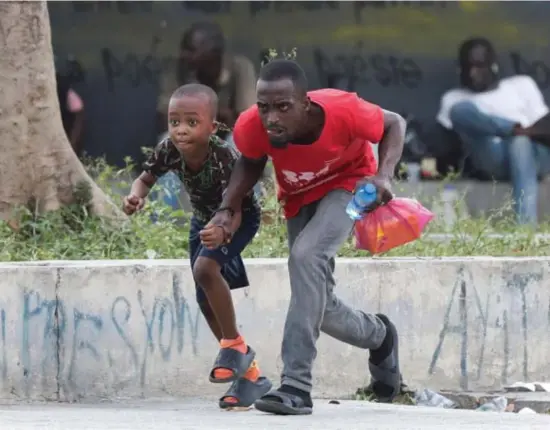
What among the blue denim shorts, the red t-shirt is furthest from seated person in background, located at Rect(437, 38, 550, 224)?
the red t-shirt

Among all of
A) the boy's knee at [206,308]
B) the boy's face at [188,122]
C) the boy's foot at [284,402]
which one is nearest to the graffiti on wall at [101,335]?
the boy's knee at [206,308]

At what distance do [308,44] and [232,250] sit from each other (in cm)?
751

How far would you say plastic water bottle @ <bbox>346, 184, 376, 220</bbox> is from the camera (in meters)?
5.79

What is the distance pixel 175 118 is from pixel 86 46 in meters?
7.44

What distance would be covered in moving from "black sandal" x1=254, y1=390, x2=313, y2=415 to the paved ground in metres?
0.04

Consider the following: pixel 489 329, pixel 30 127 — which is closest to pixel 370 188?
pixel 489 329

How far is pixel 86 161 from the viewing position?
11320 mm

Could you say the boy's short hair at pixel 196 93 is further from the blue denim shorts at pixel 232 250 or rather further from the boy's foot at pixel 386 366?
the boy's foot at pixel 386 366

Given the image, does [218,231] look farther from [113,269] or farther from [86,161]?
[86,161]

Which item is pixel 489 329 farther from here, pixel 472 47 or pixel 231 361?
pixel 472 47

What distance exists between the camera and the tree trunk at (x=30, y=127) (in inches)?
→ 334

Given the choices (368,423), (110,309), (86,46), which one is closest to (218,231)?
(368,423)

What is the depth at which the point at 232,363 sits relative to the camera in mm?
6270

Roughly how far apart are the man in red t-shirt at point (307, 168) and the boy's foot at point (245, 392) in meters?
0.45
